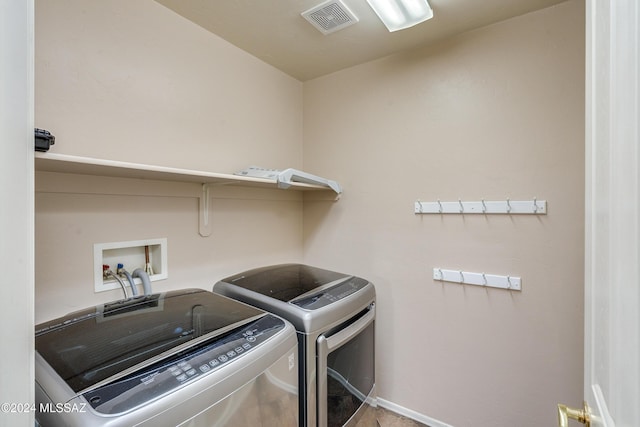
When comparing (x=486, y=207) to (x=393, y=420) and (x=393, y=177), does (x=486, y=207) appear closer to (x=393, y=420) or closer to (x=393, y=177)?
(x=393, y=177)

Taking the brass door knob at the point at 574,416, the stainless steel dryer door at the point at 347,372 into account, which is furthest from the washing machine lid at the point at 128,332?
the brass door knob at the point at 574,416

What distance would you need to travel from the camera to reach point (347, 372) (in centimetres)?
142

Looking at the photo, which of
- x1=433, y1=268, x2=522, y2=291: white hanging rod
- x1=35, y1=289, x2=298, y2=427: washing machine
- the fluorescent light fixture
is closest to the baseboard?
x1=433, y1=268, x2=522, y2=291: white hanging rod

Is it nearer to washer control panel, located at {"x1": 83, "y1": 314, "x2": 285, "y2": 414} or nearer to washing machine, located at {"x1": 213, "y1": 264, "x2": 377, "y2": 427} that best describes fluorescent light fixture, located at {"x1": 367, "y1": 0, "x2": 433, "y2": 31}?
washing machine, located at {"x1": 213, "y1": 264, "x2": 377, "y2": 427}

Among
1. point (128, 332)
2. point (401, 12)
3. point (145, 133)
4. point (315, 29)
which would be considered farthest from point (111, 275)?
point (401, 12)

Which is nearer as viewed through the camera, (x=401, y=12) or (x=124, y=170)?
(x=124, y=170)

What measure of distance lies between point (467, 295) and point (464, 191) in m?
0.61

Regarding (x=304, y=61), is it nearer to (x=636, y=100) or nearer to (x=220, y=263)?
(x=220, y=263)

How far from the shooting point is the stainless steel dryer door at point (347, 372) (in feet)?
3.98

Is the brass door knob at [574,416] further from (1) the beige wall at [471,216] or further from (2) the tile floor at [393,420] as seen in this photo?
(2) the tile floor at [393,420]

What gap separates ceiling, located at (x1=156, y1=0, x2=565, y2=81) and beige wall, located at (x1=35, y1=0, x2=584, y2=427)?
0.08 metres

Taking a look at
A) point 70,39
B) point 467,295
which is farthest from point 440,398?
point 70,39

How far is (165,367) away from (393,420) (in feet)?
5.43

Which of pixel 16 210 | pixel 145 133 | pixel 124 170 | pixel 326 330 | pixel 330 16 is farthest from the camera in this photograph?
pixel 330 16
